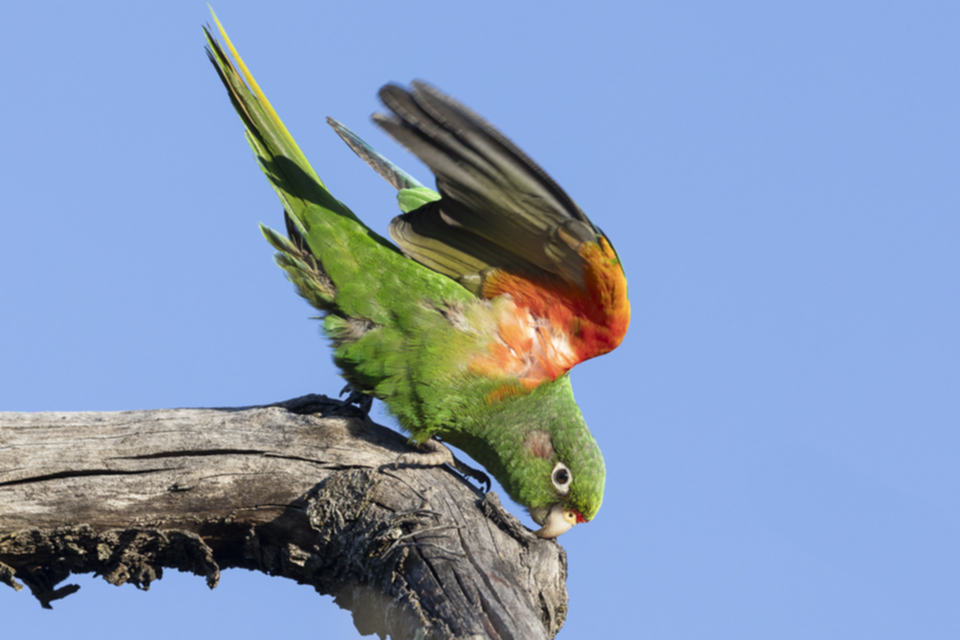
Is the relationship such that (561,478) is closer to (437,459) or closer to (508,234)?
(437,459)

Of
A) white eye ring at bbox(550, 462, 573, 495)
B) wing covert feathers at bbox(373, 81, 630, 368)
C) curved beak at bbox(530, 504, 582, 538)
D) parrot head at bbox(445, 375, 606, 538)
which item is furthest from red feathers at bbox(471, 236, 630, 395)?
curved beak at bbox(530, 504, 582, 538)

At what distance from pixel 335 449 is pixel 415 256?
4.45ft

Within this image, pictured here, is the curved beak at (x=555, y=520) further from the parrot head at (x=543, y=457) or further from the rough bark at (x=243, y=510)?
the rough bark at (x=243, y=510)

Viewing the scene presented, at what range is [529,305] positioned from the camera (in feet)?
17.9

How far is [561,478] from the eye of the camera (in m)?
5.48

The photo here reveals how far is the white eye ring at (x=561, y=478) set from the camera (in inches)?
215

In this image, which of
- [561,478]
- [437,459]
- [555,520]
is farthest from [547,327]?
[555,520]

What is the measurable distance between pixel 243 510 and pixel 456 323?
1793 mm

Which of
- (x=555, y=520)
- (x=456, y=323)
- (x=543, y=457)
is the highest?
(x=456, y=323)

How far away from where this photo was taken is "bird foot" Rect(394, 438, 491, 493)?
532cm

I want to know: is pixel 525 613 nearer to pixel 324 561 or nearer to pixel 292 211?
pixel 324 561

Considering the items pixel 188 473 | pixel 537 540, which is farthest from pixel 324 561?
pixel 537 540

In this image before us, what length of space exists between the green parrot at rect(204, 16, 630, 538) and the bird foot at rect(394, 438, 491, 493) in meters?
0.01

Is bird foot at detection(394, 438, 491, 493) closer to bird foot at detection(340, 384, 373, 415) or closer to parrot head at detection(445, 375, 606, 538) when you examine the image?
parrot head at detection(445, 375, 606, 538)
